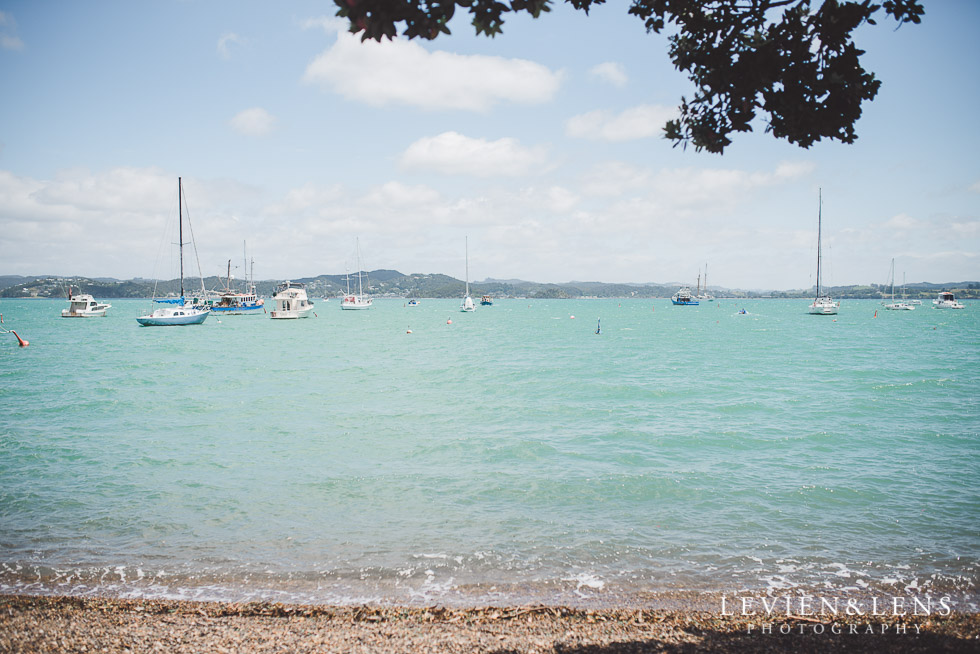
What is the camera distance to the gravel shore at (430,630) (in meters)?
5.65

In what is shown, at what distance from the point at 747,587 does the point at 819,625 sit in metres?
1.59

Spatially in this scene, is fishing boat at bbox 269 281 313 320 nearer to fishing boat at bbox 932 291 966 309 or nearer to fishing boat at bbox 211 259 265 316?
fishing boat at bbox 211 259 265 316

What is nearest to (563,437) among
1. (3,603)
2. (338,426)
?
(338,426)

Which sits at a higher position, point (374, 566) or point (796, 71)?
point (796, 71)

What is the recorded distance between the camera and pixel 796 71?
16.4 feet

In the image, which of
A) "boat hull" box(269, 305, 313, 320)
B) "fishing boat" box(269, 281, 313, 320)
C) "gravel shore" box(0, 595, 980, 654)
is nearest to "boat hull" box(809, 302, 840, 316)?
"fishing boat" box(269, 281, 313, 320)

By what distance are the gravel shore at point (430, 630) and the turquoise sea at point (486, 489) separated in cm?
82

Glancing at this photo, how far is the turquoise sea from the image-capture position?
26.8ft

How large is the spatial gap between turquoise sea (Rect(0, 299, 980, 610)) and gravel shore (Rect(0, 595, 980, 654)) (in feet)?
2.69

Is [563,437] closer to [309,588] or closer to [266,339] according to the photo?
[309,588]

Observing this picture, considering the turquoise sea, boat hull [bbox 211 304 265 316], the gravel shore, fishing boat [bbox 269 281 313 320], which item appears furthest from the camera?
boat hull [bbox 211 304 265 316]

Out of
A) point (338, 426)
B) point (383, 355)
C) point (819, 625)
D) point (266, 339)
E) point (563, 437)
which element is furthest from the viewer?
point (266, 339)

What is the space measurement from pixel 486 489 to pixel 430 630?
20.8ft

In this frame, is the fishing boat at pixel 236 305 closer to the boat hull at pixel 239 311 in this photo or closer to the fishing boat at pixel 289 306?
the boat hull at pixel 239 311
